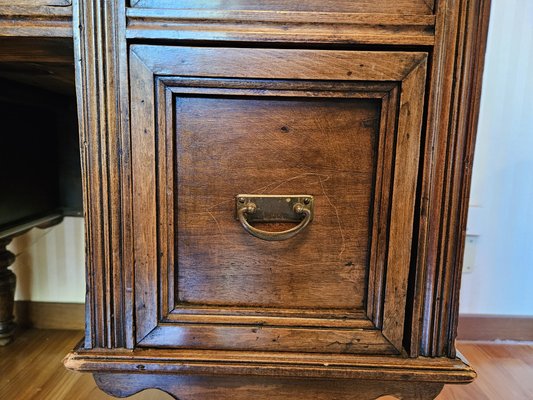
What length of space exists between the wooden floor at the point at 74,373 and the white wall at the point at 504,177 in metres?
0.11

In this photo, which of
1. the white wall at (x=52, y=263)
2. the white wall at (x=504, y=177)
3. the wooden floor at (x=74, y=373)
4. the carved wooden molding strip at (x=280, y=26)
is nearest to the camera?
the carved wooden molding strip at (x=280, y=26)

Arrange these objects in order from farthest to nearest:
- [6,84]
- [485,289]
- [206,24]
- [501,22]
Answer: [485,289]
[501,22]
[6,84]
[206,24]

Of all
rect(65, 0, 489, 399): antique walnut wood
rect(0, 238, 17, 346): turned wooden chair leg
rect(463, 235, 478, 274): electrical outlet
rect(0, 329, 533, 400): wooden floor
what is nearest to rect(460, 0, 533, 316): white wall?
rect(463, 235, 478, 274): electrical outlet

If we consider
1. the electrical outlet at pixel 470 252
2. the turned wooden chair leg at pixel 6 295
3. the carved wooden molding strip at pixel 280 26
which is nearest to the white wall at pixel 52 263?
the turned wooden chair leg at pixel 6 295

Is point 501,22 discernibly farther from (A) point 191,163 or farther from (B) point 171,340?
(B) point 171,340

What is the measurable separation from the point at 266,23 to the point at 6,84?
1.93 ft

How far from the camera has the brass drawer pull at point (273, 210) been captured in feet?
1.56

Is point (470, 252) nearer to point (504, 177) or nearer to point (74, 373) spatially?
point (504, 177)

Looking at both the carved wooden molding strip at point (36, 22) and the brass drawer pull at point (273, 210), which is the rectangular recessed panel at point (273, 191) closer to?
the brass drawer pull at point (273, 210)

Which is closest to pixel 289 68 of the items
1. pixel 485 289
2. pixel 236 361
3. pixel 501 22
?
pixel 236 361

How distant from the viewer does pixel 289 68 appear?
452mm

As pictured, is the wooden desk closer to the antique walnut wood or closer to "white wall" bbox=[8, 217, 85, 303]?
the antique walnut wood

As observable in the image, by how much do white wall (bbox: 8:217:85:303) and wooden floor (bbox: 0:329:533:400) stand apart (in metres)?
0.11

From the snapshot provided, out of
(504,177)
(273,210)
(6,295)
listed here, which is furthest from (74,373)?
(504,177)
